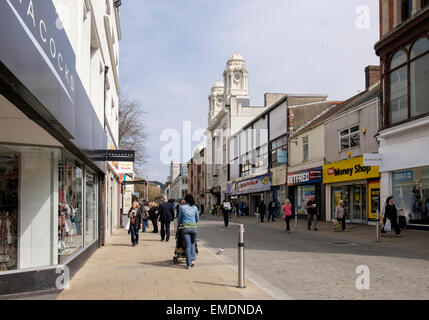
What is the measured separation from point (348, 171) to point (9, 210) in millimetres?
21194

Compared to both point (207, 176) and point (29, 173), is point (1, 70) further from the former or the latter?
point (207, 176)

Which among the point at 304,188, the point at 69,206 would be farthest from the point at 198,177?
the point at 69,206

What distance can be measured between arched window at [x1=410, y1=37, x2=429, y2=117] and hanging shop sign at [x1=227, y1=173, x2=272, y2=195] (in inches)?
913

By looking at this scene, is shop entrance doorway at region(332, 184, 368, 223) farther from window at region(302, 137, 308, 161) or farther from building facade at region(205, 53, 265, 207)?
building facade at region(205, 53, 265, 207)

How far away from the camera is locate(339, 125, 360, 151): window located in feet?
84.0

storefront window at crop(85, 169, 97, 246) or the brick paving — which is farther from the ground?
storefront window at crop(85, 169, 97, 246)

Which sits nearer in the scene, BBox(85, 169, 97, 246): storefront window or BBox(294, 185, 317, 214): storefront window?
BBox(85, 169, 97, 246): storefront window

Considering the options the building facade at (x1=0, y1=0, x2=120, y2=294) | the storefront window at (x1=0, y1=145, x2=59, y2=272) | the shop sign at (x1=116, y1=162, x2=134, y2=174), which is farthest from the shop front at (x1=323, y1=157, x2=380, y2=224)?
the storefront window at (x1=0, y1=145, x2=59, y2=272)

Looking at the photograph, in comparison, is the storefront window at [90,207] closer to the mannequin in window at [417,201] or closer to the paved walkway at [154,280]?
the paved walkway at [154,280]

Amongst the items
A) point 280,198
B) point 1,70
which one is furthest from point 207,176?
point 1,70

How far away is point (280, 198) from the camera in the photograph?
130ft

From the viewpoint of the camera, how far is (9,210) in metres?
8.12

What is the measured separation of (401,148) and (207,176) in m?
63.1
